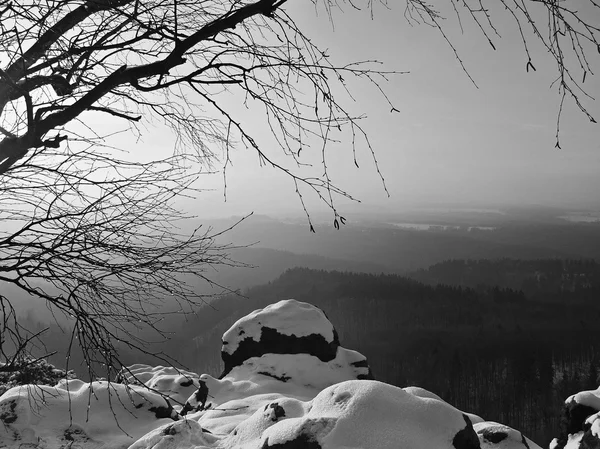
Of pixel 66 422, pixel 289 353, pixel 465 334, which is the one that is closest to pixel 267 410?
pixel 66 422

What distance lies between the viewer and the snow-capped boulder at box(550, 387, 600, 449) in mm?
8914

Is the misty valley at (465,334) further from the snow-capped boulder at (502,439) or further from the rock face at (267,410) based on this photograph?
the snow-capped boulder at (502,439)

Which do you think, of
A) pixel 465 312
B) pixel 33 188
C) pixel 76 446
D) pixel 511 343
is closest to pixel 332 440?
pixel 33 188

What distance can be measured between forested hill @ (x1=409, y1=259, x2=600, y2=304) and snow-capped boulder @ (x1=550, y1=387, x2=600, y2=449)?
130 metres

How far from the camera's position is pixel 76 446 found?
25.5ft

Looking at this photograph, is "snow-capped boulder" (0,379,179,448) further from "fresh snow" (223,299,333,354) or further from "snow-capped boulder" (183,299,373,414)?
"fresh snow" (223,299,333,354)

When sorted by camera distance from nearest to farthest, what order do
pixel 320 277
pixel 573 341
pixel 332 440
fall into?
pixel 332 440, pixel 573 341, pixel 320 277

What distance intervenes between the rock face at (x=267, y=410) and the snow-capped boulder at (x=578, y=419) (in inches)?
50.8

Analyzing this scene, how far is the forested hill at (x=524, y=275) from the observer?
133500mm

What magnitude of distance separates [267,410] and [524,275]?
578 feet

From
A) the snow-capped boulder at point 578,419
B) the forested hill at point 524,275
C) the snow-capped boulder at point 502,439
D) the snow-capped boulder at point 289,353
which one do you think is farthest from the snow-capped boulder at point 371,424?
the forested hill at point 524,275

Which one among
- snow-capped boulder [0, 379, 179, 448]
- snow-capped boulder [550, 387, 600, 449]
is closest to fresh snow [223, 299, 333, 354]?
snow-capped boulder [0, 379, 179, 448]

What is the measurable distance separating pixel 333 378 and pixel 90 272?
624 inches

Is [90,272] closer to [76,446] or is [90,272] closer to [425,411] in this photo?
[425,411]
